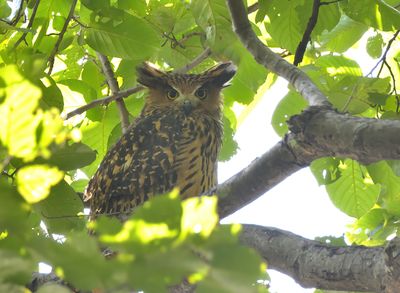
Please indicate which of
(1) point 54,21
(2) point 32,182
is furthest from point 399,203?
(2) point 32,182

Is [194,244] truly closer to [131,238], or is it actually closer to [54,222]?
[131,238]

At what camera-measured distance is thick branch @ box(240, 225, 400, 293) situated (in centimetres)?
274

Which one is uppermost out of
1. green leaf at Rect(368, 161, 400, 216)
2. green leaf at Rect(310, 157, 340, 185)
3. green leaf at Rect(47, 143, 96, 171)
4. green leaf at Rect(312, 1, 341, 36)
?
green leaf at Rect(312, 1, 341, 36)

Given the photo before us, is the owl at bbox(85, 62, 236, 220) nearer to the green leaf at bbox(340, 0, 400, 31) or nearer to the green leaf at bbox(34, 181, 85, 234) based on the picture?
the green leaf at bbox(340, 0, 400, 31)

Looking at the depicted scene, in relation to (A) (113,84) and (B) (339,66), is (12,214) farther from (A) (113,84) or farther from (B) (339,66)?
(A) (113,84)

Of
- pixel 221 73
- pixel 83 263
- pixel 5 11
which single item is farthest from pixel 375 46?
pixel 83 263

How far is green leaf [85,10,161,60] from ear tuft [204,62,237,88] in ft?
7.55

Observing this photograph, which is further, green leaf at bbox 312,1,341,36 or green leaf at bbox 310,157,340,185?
green leaf at bbox 310,157,340,185

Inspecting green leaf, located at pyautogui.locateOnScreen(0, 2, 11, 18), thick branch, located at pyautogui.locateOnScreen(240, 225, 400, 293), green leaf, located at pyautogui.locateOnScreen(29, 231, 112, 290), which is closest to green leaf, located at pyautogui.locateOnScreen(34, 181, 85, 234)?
thick branch, located at pyautogui.locateOnScreen(240, 225, 400, 293)

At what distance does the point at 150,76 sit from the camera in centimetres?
632

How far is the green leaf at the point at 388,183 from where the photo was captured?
157 inches

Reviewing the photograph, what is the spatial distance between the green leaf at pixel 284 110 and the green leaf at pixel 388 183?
0.70 meters

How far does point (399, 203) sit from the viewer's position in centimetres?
437

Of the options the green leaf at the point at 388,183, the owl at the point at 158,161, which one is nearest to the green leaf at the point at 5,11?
the owl at the point at 158,161
